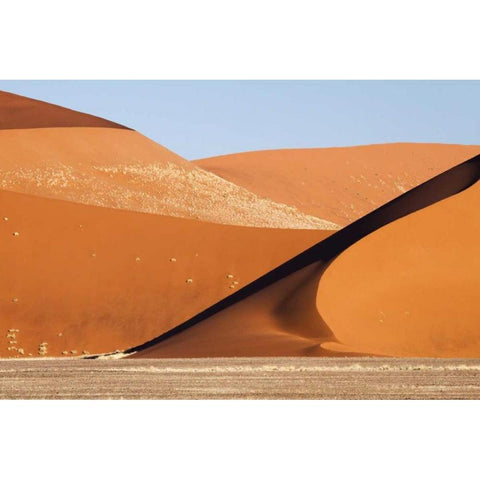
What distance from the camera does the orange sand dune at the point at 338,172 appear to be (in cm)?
11481

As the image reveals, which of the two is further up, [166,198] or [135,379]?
[166,198]

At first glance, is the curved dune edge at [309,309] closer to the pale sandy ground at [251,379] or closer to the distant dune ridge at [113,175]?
the pale sandy ground at [251,379]

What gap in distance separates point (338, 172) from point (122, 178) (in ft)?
165

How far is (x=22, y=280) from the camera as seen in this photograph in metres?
50.7

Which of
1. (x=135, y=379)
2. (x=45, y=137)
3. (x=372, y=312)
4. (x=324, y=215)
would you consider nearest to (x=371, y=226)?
(x=372, y=312)

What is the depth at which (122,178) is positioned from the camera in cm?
8031

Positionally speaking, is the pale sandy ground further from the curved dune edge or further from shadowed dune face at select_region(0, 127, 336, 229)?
shadowed dune face at select_region(0, 127, 336, 229)

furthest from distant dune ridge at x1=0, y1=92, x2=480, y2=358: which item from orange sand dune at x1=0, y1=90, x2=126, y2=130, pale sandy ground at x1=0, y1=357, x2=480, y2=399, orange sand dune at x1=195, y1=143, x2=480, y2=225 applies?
orange sand dune at x1=195, y1=143, x2=480, y2=225

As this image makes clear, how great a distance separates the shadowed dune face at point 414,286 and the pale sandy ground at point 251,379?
3746mm

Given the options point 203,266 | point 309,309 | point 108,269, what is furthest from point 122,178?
point 309,309

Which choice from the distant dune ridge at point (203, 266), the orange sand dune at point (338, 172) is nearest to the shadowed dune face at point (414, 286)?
the distant dune ridge at point (203, 266)

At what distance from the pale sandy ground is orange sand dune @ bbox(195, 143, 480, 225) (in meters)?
78.9

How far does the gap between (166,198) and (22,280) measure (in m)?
28.7
